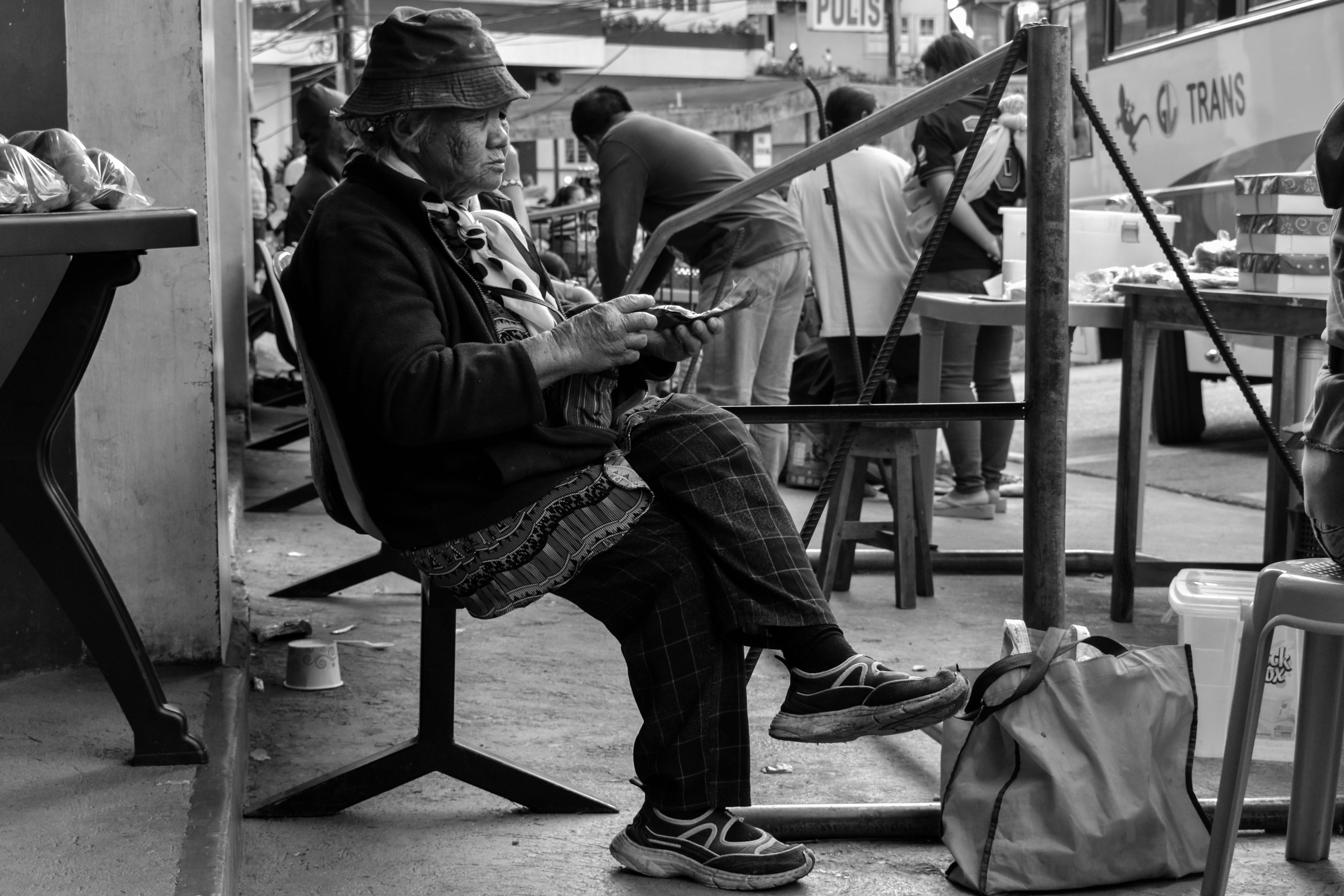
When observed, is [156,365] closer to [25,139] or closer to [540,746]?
[25,139]

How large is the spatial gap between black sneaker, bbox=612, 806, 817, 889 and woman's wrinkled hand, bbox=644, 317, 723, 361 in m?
0.79

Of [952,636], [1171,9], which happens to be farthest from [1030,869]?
[1171,9]

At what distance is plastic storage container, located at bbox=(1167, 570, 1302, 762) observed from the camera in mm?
3104

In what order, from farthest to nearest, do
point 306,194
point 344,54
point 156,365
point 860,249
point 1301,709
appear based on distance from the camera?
1. point 344,54
2. point 306,194
3. point 860,249
4. point 156,365
5. point 1301,709

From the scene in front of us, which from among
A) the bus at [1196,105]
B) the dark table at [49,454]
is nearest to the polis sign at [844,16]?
the bus at [1196,105]

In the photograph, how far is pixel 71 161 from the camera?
7.85 feet

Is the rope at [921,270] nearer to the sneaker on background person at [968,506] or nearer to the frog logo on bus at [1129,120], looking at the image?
the sneaker on background person at [968,506]

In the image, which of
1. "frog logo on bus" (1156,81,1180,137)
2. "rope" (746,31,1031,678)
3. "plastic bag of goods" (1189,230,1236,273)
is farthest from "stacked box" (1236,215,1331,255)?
"frog logo on bus" (1156,81,1180,137)

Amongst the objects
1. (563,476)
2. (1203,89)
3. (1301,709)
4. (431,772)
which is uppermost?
(1203,89)

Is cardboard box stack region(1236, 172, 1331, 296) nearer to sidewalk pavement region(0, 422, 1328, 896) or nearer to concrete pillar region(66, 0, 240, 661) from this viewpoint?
sidewalk pavement region(0, 422, 1328, 896)

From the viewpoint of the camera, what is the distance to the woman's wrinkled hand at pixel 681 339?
8.06ft

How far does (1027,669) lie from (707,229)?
3.16 m

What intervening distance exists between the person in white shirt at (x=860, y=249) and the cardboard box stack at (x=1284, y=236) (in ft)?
6.09

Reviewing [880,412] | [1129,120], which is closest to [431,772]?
[880,412]
